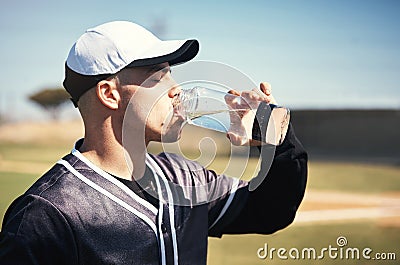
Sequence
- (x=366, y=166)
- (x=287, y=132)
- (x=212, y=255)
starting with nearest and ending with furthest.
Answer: (x=287, y=132)
(x=212, y=255)
(x=366, y=166)

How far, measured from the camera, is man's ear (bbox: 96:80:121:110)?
6.95 feet

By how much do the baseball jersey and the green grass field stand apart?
0.43ft

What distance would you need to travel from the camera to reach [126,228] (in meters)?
2.07

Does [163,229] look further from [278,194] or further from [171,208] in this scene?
[278,194]

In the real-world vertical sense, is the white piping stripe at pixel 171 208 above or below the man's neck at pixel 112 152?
below

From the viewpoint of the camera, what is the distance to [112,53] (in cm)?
210

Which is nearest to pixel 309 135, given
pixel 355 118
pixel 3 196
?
pixel 355 118

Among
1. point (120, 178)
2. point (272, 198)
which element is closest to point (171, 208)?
point (120, 178)

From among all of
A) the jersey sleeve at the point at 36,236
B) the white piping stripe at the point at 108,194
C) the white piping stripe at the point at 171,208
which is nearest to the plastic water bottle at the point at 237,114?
the white piping stripe at the point at 171,208

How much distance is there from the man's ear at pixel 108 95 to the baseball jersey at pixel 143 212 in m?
0.20

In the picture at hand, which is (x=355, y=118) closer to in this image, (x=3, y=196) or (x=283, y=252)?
(x=3, y=196)

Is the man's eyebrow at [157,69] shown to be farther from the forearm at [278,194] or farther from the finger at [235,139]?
the forearm at [278,194]

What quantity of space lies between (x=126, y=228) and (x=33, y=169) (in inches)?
663

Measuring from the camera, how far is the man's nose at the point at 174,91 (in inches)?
83.0
